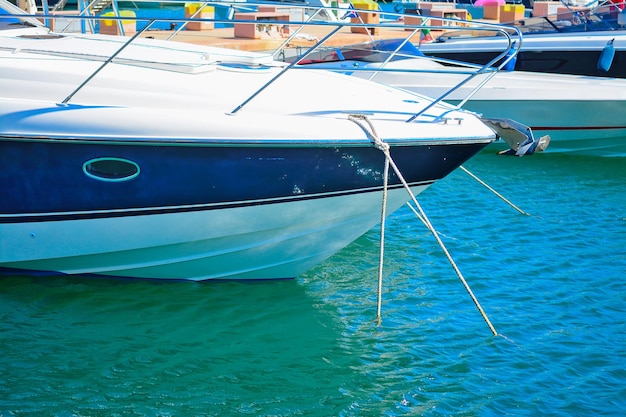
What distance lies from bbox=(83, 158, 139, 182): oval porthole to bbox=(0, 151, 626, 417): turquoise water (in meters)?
0.91

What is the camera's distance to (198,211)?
5.22 metres

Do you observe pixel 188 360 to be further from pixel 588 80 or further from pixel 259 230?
pixel 588 80

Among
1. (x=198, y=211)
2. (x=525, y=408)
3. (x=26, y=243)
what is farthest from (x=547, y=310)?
(x=26, y=243)

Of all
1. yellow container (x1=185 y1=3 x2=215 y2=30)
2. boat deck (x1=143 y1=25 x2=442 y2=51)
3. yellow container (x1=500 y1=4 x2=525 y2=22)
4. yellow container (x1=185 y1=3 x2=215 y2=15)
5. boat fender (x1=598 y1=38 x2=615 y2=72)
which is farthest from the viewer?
yellow container (x1=500 y1=4 x2=525 y2=22)

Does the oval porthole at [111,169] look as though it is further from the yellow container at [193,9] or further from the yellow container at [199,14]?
the yellow container at [193,9]

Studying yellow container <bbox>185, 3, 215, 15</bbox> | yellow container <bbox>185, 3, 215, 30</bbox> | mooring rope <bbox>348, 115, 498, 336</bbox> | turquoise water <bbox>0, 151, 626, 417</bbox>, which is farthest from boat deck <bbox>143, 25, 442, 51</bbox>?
mooring rope <bbox>348, 115, 498, 336</bbox>

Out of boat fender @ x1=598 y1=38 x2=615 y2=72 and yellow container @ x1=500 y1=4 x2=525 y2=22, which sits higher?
yellow container @ x1=500 y1=4 x2=525 y2=22

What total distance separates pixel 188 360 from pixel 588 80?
286 inches

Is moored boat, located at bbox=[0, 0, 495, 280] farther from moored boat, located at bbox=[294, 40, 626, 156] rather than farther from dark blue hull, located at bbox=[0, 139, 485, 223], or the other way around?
moored boat, located at bbox=[294, 40, 626, 156]

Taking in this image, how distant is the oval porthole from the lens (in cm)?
500

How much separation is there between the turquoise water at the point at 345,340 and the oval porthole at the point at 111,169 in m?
0.91

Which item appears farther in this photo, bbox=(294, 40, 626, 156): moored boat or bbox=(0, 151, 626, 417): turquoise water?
bbox=(294, 40, 626, 156): moored boat

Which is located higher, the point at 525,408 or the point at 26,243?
the point at 26,243

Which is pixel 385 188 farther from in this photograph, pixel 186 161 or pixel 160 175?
pixel 160 175
